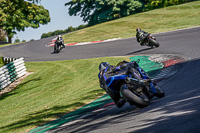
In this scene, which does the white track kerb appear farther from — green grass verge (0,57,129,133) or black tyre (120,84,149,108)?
black tyre (120,84,149,108)

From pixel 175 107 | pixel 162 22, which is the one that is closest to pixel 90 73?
pixel 175 107

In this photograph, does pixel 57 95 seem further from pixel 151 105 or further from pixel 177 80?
pixel 151 105

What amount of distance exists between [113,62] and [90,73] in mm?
2138

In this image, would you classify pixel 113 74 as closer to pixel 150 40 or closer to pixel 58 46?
pixel 150 40

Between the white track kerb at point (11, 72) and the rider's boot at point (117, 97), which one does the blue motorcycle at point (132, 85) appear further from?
the white track kerb at point (11, 72)

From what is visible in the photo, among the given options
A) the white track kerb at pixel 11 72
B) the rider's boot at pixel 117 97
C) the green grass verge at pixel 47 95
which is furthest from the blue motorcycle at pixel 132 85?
the white track kerb at pixel 11 72

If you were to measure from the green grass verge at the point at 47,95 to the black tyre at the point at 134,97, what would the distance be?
333 centimetres

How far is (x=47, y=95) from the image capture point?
44.4 feet

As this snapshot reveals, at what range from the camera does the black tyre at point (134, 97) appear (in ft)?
20.0

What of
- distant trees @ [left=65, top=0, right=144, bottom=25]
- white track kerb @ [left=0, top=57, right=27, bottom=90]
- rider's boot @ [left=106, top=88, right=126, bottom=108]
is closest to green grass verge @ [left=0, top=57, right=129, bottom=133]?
white track kerb @ [left=0, top=57, right=27, bottom=90]

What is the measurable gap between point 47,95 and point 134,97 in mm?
8118

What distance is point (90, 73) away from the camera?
52.9ft

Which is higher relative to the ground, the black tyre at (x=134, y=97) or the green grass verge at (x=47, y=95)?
the black tyre at (x=134, y=97)

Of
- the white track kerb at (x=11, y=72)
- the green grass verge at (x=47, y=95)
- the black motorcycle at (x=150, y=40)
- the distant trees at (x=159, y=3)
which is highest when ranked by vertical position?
the distant trees at (x=159, y=3)
